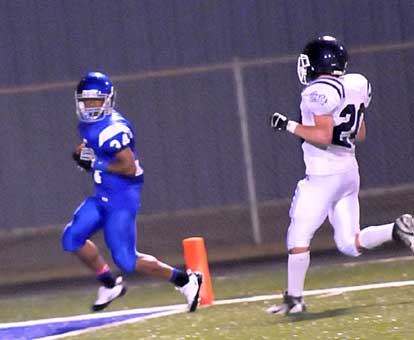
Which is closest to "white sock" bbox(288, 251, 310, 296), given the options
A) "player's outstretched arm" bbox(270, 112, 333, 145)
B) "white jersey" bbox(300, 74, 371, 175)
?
"white jersey" bbox(300, 74, 371, 175)

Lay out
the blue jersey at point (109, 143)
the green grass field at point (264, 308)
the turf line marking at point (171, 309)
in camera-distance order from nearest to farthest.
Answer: the green grass field at point (264, 308) → the blue jersey at point (109, 143) → the turf line marking at point (171, 309)

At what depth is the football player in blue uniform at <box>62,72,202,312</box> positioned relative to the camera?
Result: 29.5ft

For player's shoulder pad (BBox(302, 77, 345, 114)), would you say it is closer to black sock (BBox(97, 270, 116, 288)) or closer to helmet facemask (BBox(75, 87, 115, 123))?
helmet facemask (BBox(75, 87, 115, 123))

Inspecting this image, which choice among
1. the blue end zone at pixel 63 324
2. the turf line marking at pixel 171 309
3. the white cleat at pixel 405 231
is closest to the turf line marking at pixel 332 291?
the turf line marking at pixel 171 309

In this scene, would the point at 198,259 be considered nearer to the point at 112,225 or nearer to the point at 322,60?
the point at 112,225

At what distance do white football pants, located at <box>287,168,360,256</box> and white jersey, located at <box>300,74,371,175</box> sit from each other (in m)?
0.07

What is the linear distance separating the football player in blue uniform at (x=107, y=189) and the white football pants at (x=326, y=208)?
1023mm

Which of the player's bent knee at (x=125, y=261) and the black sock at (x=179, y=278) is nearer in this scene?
the player's bent knee at (x=125, y=261)

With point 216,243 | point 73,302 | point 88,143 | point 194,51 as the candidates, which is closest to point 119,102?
point 194,51

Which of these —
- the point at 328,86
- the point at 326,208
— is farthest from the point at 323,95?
the point at 326,208

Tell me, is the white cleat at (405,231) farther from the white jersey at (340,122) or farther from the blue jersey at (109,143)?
the blue jersey at (109,143)

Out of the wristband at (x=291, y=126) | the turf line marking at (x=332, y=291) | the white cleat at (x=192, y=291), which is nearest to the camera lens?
the wristband at (x=291, y=126)

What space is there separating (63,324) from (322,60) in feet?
8.65

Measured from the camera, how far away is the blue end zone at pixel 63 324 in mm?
9086
